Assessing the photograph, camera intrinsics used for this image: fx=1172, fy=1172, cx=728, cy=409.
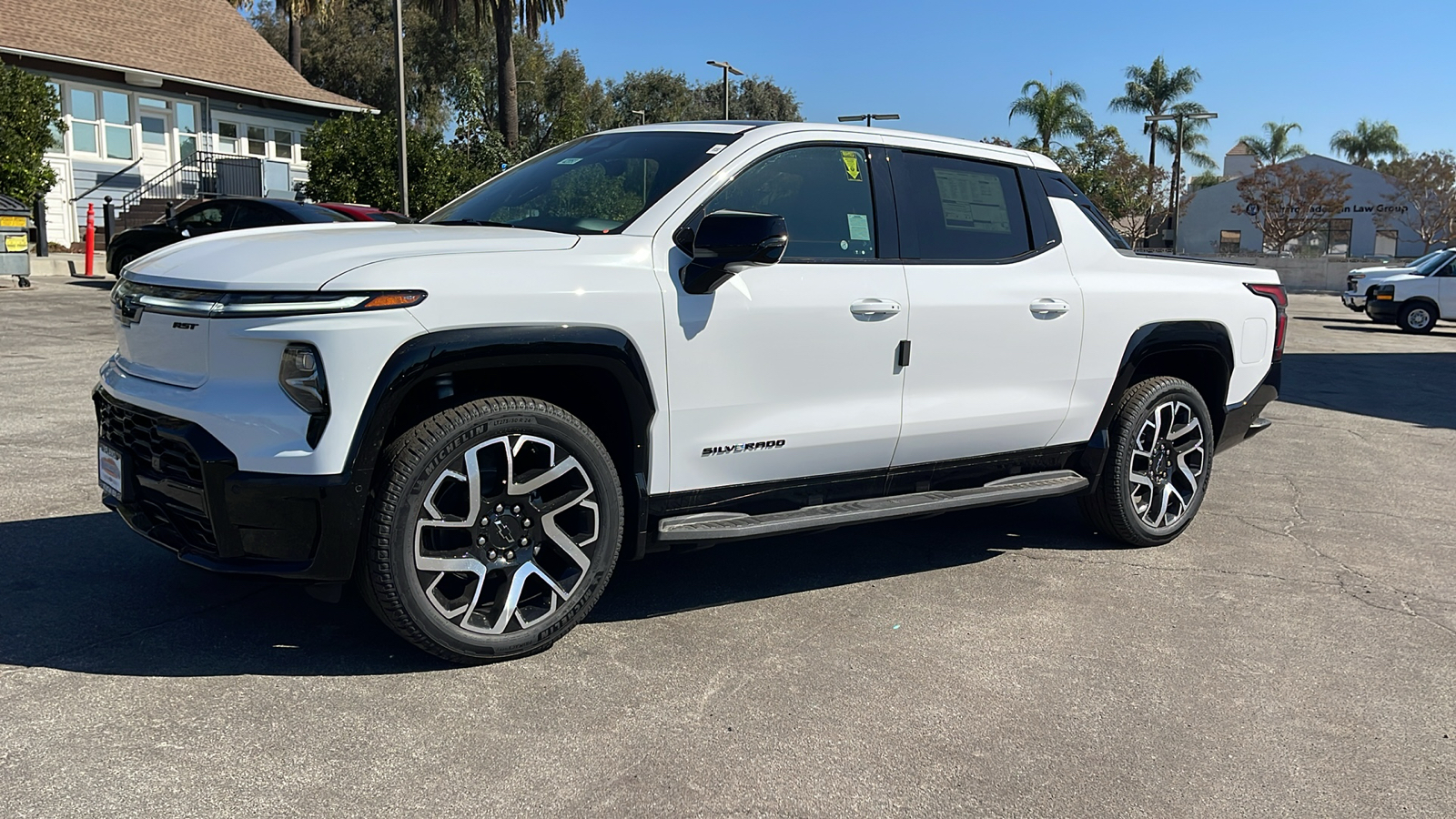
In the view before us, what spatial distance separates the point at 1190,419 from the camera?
230 inches

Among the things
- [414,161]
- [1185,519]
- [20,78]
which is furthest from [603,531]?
[414,161]

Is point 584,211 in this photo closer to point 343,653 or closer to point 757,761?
point 343,653

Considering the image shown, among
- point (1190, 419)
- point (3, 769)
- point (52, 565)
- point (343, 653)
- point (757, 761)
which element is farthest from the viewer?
point (1190, 419)

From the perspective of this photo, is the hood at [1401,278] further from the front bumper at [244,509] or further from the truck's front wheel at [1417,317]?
the front bumper at [244,509]

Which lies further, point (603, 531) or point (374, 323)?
point (603, 531)

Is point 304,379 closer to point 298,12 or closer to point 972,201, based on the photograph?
point 972,201

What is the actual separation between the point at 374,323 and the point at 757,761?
1.69m

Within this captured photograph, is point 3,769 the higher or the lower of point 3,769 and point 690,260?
the lower

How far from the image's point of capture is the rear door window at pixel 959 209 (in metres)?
4.82

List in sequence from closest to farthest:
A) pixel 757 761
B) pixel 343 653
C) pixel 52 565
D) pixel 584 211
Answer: pixel 757 761
pixel 343 653
pixel 584 211
pixel 52 565

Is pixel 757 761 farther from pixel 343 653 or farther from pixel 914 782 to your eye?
pixel 343 653

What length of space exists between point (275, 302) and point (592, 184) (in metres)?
1.52

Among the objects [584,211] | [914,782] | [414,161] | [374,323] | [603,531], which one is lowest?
[914,782]

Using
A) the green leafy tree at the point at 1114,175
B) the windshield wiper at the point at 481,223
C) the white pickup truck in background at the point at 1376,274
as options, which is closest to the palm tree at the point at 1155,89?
the green leafy tree at the point at 1114,175
